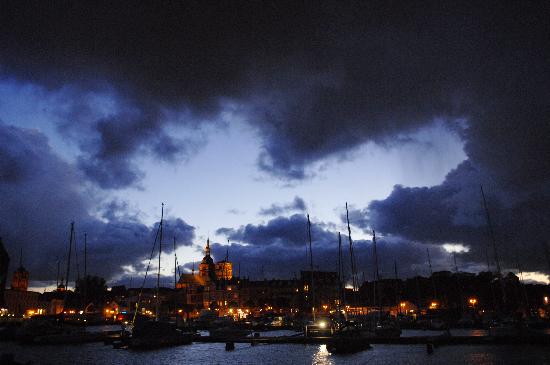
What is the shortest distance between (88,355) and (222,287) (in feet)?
469

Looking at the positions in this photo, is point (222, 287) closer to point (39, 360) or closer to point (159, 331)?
point (159, 331)

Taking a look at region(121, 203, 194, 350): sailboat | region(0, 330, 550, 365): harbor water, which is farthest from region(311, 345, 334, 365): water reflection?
region(121, 203, 194, 350): sailboat

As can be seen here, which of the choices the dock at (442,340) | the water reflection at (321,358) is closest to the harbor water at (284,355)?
the water reflection at (321,358)

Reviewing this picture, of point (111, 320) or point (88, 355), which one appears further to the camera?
point (111, 320)

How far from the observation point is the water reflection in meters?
44.7

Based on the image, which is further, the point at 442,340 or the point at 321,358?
the point at 442,340

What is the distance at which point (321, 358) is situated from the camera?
47.6 metres

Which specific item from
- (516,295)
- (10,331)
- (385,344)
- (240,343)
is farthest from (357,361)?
(516,295)

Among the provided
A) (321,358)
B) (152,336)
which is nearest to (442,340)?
(321,358)

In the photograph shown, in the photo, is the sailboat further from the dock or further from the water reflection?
the water reflection

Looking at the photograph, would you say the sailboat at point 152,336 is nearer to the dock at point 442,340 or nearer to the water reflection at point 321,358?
the dock at point 442,340

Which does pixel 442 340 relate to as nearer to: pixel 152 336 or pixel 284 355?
pixel 284 355

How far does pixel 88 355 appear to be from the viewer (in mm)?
52750

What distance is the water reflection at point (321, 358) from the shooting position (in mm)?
44706
